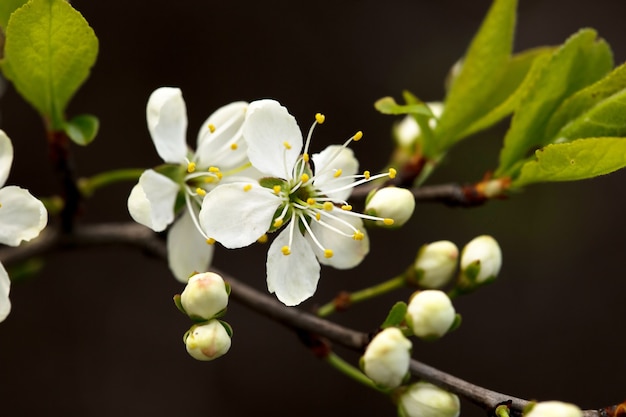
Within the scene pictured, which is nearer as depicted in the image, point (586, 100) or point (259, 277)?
point (586, 100)

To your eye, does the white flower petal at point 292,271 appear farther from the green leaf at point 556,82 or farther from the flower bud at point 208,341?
the green leaf at point 556,82

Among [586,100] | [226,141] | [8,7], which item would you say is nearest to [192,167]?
[226,141]

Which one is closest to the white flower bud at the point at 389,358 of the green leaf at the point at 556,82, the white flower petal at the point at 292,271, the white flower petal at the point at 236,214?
the white flower petal at the point at 292,271

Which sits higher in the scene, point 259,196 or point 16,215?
point 259,196

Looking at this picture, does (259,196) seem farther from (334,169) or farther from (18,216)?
(18,216)

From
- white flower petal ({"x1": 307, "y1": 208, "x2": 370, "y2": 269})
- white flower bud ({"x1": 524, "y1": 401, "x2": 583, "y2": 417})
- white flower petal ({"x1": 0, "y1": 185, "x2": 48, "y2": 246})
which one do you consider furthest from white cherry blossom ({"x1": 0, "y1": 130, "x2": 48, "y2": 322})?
white flower bud ({"x1": 524, "y1": 401, "x2": 583, "y2": 417})

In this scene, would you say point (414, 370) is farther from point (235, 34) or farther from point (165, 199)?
point (235, 34)
